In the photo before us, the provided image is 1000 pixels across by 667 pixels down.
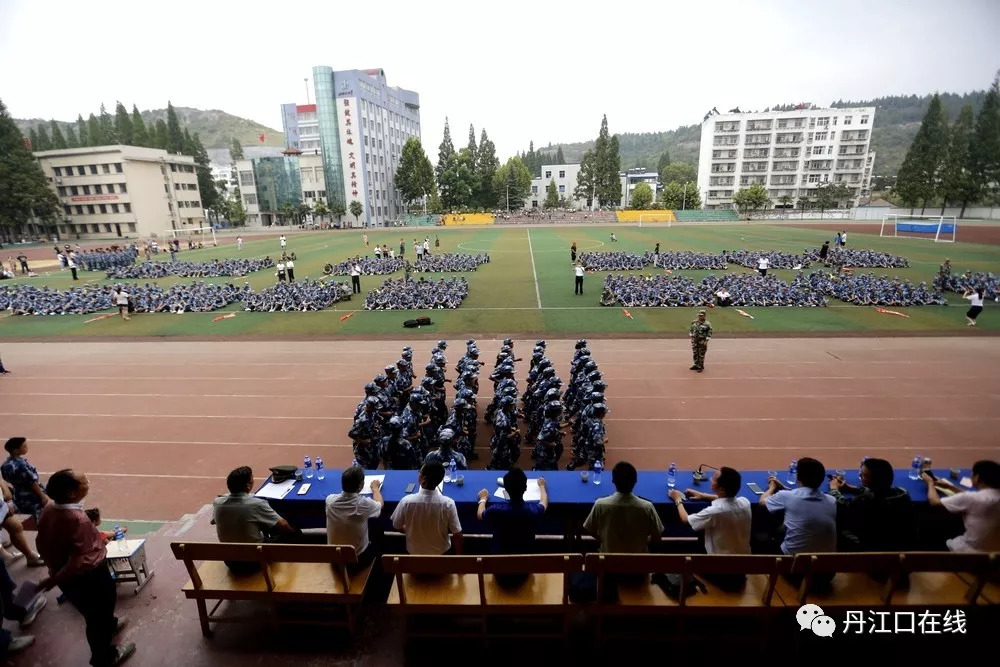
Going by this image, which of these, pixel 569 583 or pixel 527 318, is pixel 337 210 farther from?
pixel 569 583

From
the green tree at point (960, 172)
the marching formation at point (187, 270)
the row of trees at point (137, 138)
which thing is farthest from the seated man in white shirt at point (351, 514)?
the row of trees at point (137, 138)

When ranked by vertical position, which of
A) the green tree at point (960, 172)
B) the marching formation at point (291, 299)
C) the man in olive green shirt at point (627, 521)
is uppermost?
the green tree at point (960, 172)

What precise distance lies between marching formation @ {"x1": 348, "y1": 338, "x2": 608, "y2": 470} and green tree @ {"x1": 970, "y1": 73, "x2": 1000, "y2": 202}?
8477cm

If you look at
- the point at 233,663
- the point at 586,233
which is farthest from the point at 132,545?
the point at 586,233

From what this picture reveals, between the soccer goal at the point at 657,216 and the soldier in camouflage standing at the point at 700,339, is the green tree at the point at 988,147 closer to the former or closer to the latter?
the soccer goal at the point at 657,216

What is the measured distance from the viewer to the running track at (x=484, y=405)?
8.16 metres

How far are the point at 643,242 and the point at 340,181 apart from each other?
52.1 metres

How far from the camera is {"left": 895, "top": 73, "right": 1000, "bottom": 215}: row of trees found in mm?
62906

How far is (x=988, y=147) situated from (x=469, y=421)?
288 ft

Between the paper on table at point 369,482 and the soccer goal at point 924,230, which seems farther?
the soccer goal at point 924,230

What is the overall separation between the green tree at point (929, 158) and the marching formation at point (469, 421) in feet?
267

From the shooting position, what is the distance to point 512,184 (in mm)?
97188

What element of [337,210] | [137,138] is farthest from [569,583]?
[137,138]

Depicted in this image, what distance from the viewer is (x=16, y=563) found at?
17.6 feet
